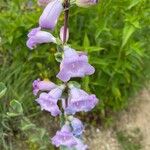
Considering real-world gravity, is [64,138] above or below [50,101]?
below

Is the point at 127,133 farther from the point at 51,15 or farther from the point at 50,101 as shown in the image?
the point at 51,15

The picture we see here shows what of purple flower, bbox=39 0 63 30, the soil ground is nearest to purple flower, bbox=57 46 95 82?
purple flower, bbox=39 0 63 30

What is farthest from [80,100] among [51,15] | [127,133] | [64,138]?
[127,133]

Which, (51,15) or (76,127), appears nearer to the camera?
(51,15)

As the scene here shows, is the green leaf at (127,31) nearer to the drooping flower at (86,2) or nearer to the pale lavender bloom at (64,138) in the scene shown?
the pale lavender bloom at (64,138)

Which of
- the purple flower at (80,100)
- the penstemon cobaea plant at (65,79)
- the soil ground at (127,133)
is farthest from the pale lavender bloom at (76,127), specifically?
the soil ground at (127,133)
